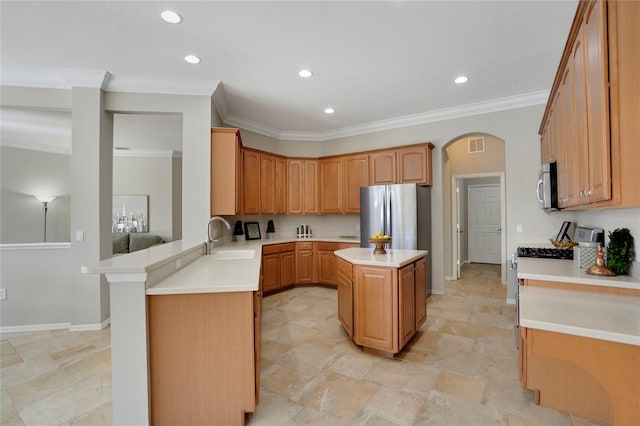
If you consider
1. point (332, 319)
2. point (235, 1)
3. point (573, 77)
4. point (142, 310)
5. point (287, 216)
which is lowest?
point (332, 319)

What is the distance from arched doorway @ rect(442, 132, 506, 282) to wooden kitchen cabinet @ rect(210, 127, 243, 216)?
3.24m

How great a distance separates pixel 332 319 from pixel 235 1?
3327mm

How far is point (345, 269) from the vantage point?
2951mm

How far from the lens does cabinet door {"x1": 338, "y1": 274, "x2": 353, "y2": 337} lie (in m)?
2.82

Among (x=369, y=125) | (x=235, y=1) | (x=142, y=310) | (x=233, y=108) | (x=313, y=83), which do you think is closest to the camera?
(x=142, y=310)

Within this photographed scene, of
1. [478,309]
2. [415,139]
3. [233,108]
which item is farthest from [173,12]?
[478,309]

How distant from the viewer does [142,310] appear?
1.60 meters

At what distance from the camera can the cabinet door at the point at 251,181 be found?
4473 mm

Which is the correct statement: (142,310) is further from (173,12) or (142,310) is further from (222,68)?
(222,68)

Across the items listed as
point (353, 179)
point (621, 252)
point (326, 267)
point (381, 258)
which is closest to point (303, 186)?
point (353, 179)

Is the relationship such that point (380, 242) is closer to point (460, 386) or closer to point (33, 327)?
point (460, 386)

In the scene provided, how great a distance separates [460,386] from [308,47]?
319 cm

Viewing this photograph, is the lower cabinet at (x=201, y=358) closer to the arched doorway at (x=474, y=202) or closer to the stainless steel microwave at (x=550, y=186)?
the stainless steel microwave at (x=550, y=186)

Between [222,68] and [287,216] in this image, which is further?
[287,216]
